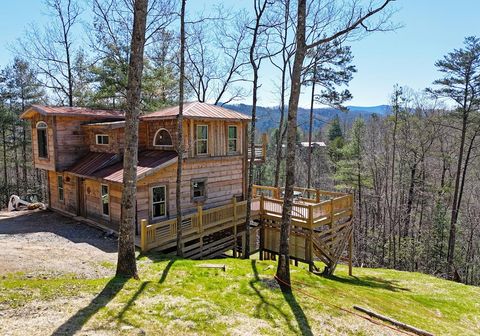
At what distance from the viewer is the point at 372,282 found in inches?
587

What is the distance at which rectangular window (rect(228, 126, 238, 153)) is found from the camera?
53.2 ft

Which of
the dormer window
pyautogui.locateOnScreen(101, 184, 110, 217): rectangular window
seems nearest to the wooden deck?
pyautogui.locateOnScreen(101, 184, 110, 217): rectangular window

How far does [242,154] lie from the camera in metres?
16.9

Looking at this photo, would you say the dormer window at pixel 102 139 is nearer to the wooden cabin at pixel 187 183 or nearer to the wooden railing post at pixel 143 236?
the wooden cabin at pixel 187 183

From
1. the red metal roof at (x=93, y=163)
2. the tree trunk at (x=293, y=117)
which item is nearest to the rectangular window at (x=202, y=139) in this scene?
the red metal roof at (x=93, y=163)

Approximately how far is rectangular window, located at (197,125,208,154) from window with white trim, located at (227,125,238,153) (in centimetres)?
142

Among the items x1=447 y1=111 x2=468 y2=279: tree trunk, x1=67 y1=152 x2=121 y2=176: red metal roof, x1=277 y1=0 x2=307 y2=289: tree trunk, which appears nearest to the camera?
x1=277 y1=0 x2=307 y2=289: tree trunk

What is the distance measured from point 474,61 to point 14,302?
24348mm

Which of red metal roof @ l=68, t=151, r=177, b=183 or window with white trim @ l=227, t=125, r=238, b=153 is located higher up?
window with white trim @ l=227, t=125, r=238, b=153

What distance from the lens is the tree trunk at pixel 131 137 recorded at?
24.9ft

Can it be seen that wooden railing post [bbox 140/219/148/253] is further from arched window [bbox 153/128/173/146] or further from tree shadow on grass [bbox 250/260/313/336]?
arched window [bbox 153/128/173/146]

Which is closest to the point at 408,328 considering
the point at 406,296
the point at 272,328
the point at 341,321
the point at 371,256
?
the point at 341,321

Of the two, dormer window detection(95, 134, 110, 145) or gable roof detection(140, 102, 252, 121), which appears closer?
gable roof detection(140, 102, 252, 121)

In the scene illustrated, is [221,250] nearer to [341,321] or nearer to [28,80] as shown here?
[341,321]
